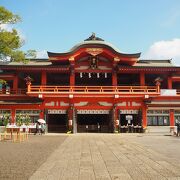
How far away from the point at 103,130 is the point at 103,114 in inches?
96.4

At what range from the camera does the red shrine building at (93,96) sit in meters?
31.7

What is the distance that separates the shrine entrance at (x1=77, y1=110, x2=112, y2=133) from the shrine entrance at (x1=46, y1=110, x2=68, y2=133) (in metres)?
1.81

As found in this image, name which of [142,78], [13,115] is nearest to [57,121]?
[13,115]

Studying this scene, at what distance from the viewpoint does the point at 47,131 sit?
32.2 meters

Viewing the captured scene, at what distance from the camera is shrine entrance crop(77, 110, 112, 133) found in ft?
107

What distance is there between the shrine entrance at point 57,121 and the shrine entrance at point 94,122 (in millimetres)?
1806

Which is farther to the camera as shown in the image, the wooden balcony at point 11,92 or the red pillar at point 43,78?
the red pillar at point 43,78

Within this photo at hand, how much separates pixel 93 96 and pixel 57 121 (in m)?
6.58

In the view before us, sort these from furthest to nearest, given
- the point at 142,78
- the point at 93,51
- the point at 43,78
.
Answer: the point at 142,78
the point at 43,78
the point at 93,51

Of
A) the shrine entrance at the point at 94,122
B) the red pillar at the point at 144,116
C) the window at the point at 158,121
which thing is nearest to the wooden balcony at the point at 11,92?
the shrine entrance at the point at 94,122

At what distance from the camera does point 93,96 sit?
1240 inches

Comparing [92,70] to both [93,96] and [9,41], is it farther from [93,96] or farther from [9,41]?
[9,41]

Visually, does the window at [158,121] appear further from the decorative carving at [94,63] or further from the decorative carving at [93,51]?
the decorative carving at [93,51]

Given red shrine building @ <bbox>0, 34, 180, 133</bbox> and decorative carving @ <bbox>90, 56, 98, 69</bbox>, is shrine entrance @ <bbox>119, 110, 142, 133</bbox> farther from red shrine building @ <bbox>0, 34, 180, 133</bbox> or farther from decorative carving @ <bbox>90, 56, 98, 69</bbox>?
decorative carving @ <bbox>90, 56, 98, 69</bbox>
